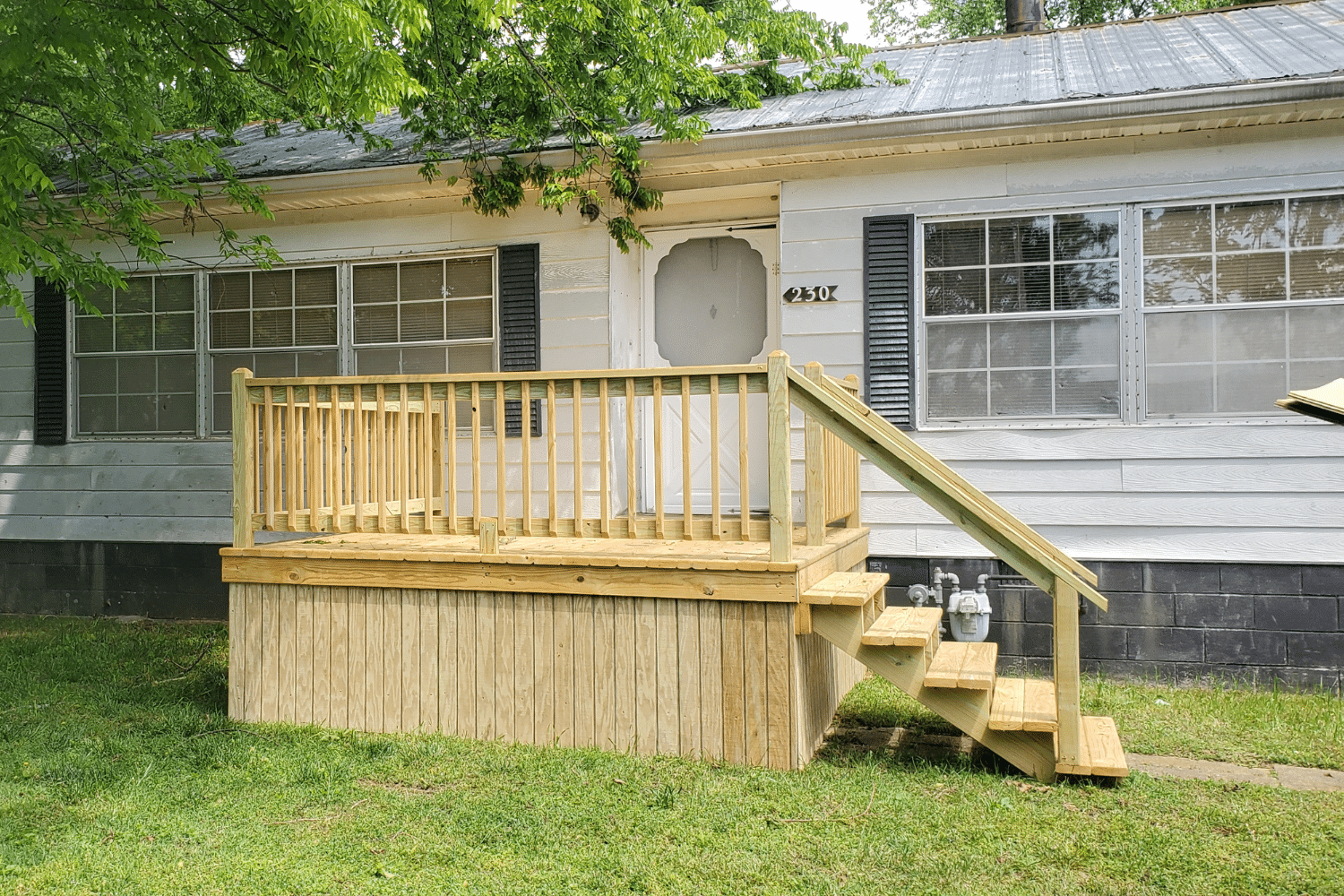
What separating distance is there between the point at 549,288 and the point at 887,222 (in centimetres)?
222

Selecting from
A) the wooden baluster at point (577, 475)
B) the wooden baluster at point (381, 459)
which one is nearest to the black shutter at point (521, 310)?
→ the wooden baluster at point (381, 459)

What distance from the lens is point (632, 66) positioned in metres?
5.93

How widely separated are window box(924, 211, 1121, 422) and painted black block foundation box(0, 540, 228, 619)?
209 inches

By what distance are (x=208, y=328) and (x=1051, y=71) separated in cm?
608

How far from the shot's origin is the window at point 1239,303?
5.23 meters

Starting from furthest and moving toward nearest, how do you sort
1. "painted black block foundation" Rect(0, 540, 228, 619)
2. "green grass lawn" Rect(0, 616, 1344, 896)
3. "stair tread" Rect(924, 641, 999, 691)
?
1. "painted black block foundation" Rect(0, 540, 228, 619)
2. "stair tread" Rect(924, 641, 999, 691)
3. "green grass lawn" Rect(0, 616, 1344, 896)

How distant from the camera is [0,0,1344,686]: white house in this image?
5.28 m

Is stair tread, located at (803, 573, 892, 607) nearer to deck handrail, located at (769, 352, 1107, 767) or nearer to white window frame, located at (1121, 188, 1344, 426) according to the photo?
deck handrail, located at (769, 352, 1107, 767)

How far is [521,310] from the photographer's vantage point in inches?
259

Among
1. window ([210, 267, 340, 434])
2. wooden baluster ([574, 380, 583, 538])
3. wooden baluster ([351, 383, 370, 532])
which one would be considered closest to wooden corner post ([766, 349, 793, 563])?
wooden baluster ([574, 380, 583, 538])

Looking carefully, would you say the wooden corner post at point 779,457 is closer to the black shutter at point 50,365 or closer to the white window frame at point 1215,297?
the white window frame at point 1215,297

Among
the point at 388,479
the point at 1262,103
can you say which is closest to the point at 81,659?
the point at 388,479

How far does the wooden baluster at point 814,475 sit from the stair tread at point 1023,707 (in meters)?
1.04

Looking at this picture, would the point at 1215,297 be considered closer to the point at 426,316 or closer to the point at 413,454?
the point at 413,454
